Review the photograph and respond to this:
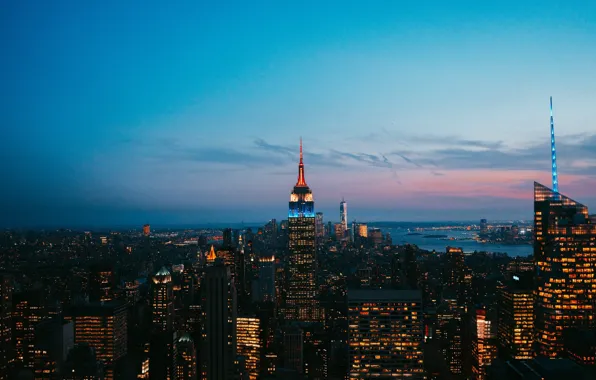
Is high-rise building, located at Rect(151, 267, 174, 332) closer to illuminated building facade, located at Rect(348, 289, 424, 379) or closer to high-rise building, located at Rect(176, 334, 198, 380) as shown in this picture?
high-rise building, located at Rect(176, 334, 198, 380)

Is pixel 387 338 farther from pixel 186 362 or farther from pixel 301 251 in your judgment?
pixel 301 251

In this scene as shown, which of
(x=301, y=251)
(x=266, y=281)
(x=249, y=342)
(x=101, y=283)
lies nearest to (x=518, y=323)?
(x=249, y=342)

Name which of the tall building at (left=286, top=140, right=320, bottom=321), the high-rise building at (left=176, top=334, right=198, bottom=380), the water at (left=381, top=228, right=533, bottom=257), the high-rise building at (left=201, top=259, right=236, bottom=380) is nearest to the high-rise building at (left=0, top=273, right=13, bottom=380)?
the high-rise building at (left=176, top=334, right=198, bottom=380)

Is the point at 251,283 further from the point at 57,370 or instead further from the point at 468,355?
the point at 57,370

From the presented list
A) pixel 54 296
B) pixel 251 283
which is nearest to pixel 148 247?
pixel 251 283

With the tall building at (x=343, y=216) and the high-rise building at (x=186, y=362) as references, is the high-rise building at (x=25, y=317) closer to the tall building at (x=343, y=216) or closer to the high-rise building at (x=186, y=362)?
the high-rise building at (x=186, y=362)
